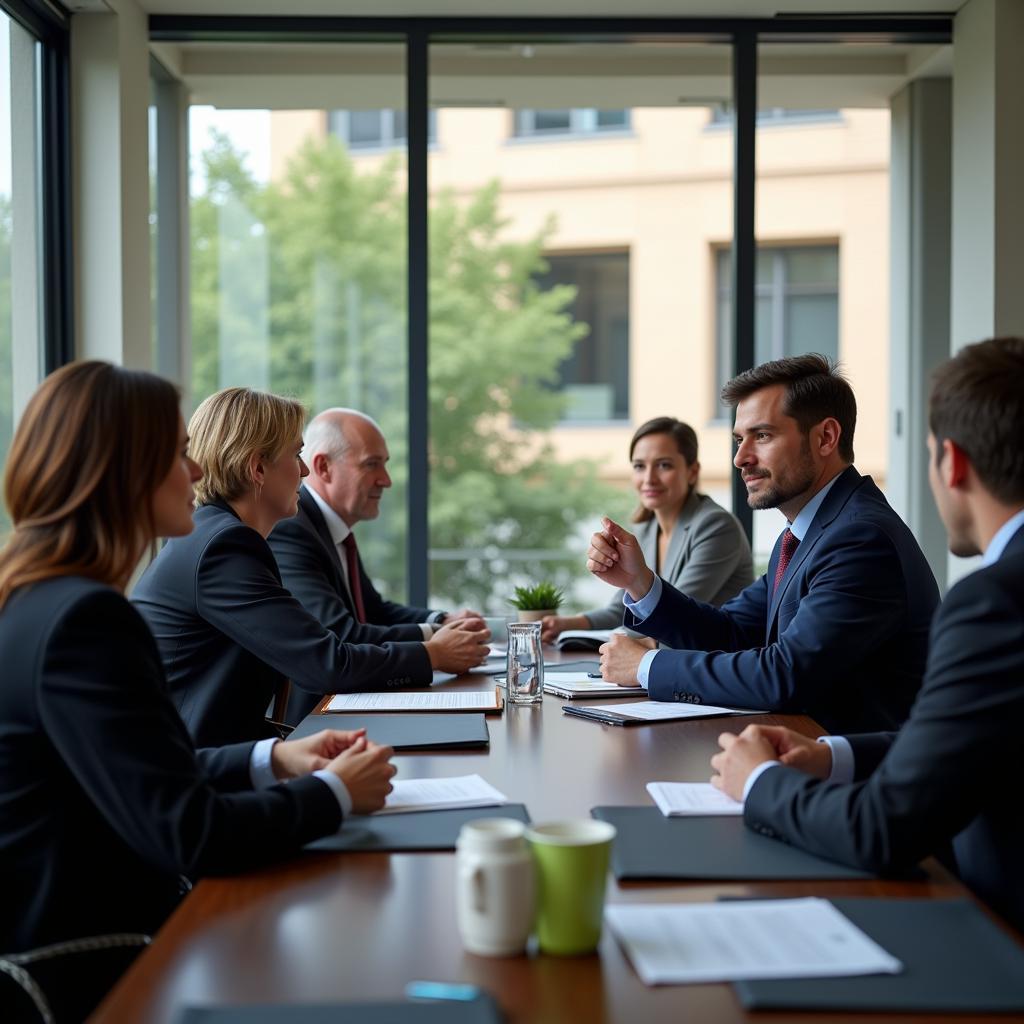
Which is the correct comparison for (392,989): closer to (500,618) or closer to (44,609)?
(44,609)

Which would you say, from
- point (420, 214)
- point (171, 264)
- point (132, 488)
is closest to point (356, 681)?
point (132, 488)

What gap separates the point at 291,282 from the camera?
18.6 ft

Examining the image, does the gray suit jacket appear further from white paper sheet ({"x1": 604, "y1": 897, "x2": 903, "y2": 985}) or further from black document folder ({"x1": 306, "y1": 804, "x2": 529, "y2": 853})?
white paper sheet ({"x1": 604, "y1": 897, "x2": 903, "y2": 985})

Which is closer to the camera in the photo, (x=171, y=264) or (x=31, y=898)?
(x=31, y=898)

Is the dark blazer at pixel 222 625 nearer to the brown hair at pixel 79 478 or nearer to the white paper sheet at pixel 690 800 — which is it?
the brown hair at pixel 79 478

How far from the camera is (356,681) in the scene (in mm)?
2619

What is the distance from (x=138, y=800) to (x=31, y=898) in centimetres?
19

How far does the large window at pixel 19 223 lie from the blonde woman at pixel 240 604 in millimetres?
1402

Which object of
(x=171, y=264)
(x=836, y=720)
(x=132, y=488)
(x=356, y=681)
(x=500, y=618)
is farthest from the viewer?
(x=171, y=264)

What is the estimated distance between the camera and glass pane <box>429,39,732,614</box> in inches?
420

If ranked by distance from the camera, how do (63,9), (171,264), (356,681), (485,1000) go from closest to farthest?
1. (485,1000)
2. (356,681)
3. (63,9)
4. (171,264)

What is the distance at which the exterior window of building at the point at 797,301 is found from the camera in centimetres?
934

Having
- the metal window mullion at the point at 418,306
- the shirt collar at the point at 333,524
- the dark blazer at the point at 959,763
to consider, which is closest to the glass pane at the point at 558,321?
the metal window mullion at the point at 418,306

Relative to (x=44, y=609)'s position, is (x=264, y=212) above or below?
above
